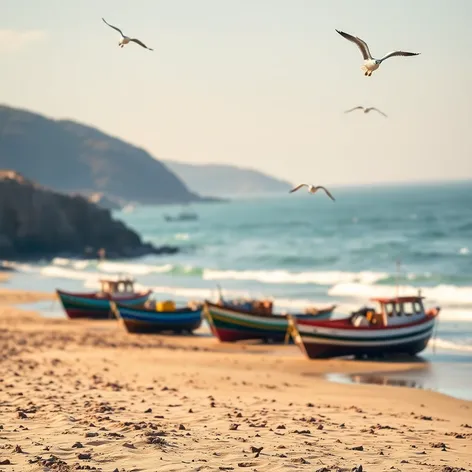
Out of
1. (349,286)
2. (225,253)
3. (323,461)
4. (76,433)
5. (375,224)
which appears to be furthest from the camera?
(375,224)

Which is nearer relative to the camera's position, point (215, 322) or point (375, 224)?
point (215, 322)

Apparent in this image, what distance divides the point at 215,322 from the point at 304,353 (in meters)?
4.97

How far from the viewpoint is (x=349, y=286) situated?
53.0 m

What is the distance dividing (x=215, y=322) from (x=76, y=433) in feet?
62.7

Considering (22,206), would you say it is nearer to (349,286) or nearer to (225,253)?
(225,253)

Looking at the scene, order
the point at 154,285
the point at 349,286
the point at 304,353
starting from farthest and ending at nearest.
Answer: the point at 154,285 < the point at 349,286 < the point at 304,353

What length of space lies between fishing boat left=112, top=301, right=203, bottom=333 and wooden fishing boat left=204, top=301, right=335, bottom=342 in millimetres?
2676

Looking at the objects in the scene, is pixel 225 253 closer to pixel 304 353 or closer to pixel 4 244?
pixel 4 244

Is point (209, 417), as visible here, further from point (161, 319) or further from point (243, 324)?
point (161, 319)

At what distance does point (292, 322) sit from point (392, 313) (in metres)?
3.38

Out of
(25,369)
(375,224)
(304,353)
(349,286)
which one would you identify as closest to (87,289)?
(349,286)

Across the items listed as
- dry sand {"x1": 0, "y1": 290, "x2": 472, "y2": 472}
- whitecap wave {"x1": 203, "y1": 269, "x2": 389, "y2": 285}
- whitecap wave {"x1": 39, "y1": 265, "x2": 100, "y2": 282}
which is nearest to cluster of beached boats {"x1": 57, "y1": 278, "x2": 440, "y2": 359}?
dry sand {"x1": 0, "y1": 290, "x2": 472, "y2": 472}

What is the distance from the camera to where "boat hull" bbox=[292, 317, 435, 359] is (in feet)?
87.8

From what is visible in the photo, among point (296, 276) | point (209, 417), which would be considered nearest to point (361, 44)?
point (209, 417)
